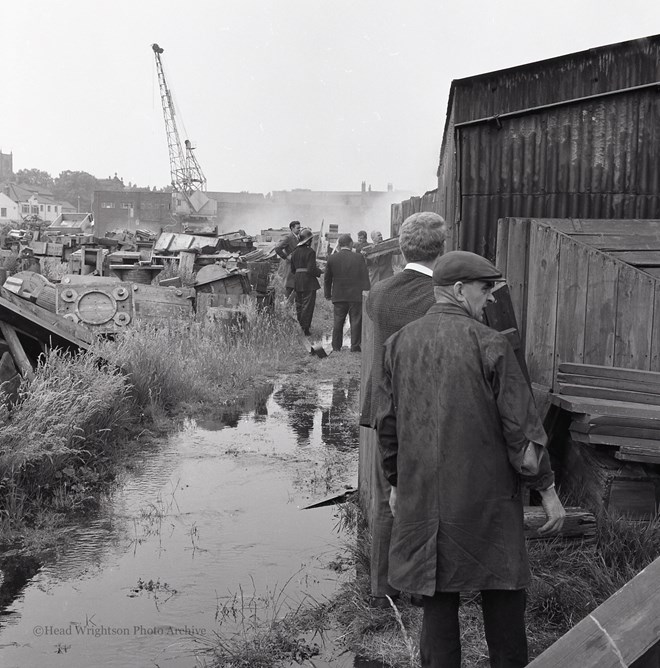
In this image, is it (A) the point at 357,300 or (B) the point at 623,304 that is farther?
(A) the point at 357,300

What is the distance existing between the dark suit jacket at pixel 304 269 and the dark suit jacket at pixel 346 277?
0.74 metres

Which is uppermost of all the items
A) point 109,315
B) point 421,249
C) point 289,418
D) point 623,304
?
point 421,249

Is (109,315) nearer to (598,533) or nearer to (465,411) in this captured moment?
(598,533)

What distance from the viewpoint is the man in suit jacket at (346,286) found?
Result: 1391cm

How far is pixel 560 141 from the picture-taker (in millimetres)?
6844

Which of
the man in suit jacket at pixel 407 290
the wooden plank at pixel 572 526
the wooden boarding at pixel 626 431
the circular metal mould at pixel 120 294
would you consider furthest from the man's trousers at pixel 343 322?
the man in suit jacket at pixel 407 290

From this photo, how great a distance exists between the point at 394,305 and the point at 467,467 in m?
1.28

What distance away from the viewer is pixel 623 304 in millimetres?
5199

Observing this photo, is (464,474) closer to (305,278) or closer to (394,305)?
(394,305)

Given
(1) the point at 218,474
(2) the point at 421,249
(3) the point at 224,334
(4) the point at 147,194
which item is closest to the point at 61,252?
(3) the point at 224,334

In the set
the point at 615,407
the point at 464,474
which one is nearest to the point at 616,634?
the point at 464,474

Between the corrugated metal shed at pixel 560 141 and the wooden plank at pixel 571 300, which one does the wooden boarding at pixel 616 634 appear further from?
Result: the corrugated metal shed at pixel 560 141

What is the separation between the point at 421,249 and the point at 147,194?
83.1m

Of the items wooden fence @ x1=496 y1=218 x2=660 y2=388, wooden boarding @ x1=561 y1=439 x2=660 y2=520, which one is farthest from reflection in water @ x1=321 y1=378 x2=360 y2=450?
wooden boarding @ x1=561 y1=439 x2=660 y2=520
